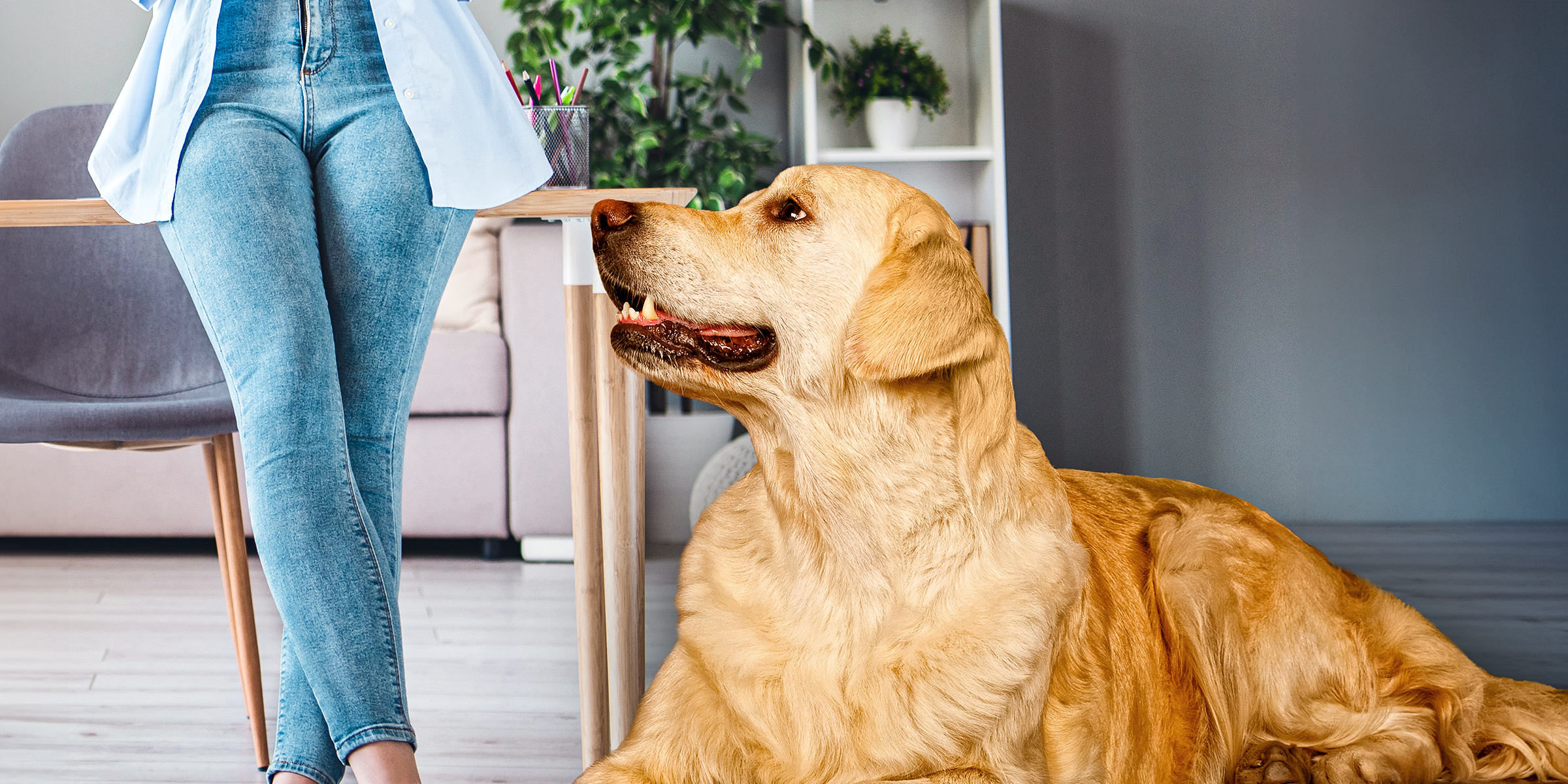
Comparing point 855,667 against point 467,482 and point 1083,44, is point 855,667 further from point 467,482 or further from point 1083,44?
point 1083,44

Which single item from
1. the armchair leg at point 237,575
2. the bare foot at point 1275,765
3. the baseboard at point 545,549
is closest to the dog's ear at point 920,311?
the bare foot at point 1275,765

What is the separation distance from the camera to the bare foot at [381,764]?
0.88 meters

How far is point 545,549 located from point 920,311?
1.94 m

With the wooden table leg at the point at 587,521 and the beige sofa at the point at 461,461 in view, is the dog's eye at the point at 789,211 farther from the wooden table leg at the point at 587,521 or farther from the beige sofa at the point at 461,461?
the beige sofa at the point at 461,461

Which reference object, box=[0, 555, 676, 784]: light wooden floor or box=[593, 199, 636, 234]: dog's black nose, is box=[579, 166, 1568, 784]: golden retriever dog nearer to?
box=[593, 199, 636, 234]: dog's black nose

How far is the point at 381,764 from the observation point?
89 cm

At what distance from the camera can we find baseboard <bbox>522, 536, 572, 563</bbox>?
2588 millimetres

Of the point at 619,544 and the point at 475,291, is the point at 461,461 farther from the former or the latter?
the point at 619,544

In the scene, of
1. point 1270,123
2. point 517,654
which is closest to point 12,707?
point 517,654

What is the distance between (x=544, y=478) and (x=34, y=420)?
1.26 metres

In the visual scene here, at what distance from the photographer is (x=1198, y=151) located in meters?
3.25

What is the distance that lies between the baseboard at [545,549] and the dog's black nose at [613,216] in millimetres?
1786

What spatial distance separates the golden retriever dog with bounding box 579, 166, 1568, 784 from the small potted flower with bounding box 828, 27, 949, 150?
6.56 feet

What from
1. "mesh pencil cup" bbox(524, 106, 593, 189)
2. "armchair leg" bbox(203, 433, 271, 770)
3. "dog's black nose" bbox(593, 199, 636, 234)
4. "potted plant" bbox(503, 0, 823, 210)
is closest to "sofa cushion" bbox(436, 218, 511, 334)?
"potted plant" bbox(503, 0, 823, 210)
